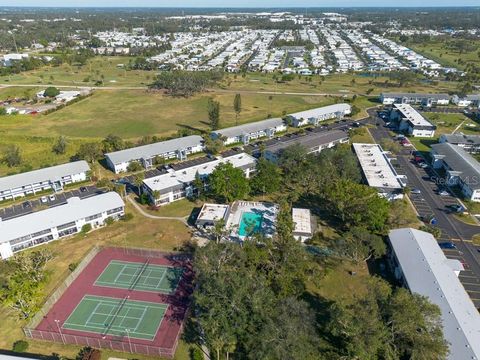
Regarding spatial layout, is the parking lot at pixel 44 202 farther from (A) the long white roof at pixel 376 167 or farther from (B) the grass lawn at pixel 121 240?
(A) the long white roof at pixel 376 167

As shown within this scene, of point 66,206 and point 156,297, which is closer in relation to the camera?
point 156,297

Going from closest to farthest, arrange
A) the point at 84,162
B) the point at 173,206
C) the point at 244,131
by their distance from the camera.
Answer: the point at 173,206 < the point at 84,162 < the point at 244,131

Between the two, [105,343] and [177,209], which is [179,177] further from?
[105,343]

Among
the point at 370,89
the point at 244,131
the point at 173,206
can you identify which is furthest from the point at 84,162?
the point at 370,89

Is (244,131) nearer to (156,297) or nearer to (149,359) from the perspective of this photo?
(156,297)

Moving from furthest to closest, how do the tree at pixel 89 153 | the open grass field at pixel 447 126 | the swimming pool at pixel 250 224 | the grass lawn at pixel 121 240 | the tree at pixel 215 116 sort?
the tree at pixel 215 116 → the open grass field at pixel 447 126 → the tree at pixel 89 153 → the swimming pool at pixel 250 224 → the grass lawn at pixel 121 240

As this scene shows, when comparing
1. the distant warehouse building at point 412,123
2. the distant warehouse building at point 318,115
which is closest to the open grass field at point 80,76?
the distant warehouse building at point 318,115

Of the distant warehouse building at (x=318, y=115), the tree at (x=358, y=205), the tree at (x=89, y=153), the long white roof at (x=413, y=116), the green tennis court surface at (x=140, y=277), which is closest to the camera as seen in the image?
the green tennis court surface at (x=140, y=277)
